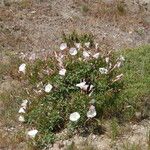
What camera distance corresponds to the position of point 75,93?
26.1 ft

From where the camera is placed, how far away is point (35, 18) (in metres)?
13.6

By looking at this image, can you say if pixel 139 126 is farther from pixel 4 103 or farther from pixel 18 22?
pixel 18 22

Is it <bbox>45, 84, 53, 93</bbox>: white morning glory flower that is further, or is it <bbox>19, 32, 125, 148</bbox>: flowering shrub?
<bbox>45, 84, 53, 93</bbox>: white morning glory flower

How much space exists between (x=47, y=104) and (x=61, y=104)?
0.81 ft

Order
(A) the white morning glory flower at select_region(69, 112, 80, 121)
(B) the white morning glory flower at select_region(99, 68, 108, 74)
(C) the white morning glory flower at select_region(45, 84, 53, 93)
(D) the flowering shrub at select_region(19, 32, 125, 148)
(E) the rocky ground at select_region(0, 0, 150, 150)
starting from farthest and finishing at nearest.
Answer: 1. (E) the rocky ground at select_region(0, 0, 150, 150)
2. (B) the white morning glory flower at select_region(99, 68, 108, 74)
3. (C) the white morning glory flower at select_region(45, 84, 53, 93)
4. (D) the flowering shrub at select_region(19, 32, 125, 148)
5. (A) the white morning glory flower at select_region(69, 112, 80, 121)

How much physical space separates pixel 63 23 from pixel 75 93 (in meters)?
5.82

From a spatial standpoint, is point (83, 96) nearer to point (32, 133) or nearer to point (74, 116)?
point (74, 116)

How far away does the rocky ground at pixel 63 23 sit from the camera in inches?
472

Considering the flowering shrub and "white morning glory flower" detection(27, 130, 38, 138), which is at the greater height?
the flowering shrub

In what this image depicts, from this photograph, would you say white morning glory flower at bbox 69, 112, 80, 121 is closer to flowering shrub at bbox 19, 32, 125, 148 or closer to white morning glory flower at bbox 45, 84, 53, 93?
flowering shrub at bbox 19, 32, 125, 148

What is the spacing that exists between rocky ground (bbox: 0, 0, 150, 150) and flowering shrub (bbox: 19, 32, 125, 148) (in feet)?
7.47

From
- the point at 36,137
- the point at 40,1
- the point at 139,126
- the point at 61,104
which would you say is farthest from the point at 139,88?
the point at 40,1

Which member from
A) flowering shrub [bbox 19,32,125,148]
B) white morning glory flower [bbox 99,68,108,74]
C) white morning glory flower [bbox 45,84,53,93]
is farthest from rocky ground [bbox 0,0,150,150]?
white morning glory flower [bbox 99,68,108,74]

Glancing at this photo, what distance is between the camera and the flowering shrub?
25.2 ft
